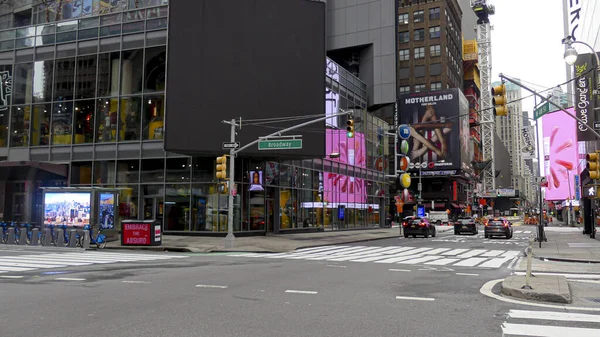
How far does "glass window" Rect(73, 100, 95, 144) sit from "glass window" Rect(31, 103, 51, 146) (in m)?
2.39

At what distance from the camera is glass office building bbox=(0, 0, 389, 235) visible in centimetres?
2958

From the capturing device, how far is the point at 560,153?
6019 centimetres

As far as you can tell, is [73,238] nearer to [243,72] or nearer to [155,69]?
[155,69]

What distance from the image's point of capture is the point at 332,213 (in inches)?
1651

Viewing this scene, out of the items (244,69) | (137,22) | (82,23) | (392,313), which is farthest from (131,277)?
(82,23)

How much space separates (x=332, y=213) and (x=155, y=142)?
1797 centimetres

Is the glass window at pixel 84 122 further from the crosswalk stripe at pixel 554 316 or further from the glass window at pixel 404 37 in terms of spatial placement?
the glass window at pixel 404 37

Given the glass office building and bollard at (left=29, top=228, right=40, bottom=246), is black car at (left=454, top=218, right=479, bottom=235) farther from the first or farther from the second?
bollard at (left=29, top=228, right=40, bottom=246)

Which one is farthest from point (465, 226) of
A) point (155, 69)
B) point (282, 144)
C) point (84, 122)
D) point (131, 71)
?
point (84, 122)

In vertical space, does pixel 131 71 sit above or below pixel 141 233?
above

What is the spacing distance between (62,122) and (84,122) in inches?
72.0

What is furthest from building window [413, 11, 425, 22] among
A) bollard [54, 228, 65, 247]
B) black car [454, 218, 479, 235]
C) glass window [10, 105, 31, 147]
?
bollard [54, 228, 65, 247]

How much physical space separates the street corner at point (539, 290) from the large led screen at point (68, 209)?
2161 centimetres

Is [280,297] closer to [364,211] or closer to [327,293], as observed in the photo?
[327,293]
